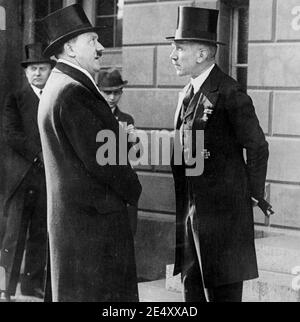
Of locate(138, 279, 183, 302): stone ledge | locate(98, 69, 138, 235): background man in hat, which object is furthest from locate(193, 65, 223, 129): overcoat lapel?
locate(138, 279, 183, 302): stone ledge

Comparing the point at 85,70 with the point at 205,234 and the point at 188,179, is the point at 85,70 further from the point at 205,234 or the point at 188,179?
the point at 205,234

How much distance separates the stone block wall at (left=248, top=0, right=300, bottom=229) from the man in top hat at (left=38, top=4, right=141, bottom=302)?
106 centimetres

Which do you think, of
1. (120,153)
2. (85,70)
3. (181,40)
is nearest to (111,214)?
(120,153)

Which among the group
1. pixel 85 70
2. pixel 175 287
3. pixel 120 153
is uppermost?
pixel 85 70

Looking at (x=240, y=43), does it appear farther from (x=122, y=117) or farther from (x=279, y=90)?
(x=122, y=117)

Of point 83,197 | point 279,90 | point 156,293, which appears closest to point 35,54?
point 83,197

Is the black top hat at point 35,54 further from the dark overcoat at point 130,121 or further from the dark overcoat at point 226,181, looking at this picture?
the dark overcoat at point 226,181

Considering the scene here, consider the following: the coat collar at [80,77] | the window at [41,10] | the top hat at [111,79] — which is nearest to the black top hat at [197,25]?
the coat collar at [80,77]

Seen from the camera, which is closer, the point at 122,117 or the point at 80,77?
the point at 80,77

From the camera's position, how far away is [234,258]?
3.93m

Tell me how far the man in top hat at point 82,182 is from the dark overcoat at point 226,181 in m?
0.41

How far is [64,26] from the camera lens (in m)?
3.83

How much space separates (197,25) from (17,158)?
1.63 m

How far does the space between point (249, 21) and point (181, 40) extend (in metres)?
0.73
